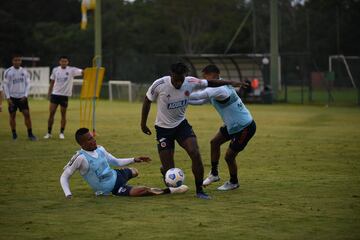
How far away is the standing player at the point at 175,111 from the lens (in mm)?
11336

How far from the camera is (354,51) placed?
6038 centimetres

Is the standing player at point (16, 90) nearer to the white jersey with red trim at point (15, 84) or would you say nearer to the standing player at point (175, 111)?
the white jersey with red trim at point (15, 84)

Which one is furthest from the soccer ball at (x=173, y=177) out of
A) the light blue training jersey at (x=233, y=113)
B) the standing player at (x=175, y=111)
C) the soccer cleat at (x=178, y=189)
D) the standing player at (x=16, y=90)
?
the standing player at (x=16, y=90)

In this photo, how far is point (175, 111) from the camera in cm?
1155

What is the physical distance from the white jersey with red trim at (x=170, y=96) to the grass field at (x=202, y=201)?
1.16 meters

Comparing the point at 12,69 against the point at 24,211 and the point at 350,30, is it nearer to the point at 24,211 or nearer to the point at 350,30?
the point at 24,211

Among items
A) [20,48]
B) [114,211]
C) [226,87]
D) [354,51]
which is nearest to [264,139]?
[226,87]

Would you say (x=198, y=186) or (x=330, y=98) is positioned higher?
(x=198, y=186)

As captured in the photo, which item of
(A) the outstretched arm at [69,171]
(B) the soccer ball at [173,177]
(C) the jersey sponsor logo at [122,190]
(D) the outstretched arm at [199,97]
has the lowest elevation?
(C) the jersey sponsor logo at [122,190]

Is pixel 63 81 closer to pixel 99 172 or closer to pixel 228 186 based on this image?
pixel 228 186

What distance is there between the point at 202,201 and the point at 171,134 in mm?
1188

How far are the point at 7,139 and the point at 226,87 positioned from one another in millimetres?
10713

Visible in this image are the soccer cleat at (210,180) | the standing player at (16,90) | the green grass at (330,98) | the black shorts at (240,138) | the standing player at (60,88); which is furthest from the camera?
the green grass at (330,98)

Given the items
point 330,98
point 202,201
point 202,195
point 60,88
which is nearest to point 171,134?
point 202,195
